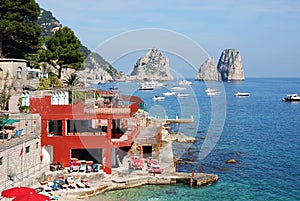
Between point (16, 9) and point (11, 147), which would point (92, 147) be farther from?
point (16, 9)

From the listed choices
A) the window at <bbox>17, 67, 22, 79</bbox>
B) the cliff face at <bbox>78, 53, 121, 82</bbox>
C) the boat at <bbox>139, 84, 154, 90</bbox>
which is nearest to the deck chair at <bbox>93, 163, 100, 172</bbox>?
the cliff face at <bbox>78, 53, 121, 82</bbox>

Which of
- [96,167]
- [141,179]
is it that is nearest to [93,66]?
[96,167]

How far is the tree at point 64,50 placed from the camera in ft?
150

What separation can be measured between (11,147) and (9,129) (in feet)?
15.2

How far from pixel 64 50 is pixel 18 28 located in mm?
8705

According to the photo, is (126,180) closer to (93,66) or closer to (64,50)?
(64,50)

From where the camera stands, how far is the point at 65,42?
1852 inches

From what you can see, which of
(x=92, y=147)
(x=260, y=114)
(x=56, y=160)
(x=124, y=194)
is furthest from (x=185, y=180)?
(x=260, y=114)

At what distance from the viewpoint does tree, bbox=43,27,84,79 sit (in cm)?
4572

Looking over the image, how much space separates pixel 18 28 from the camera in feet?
123

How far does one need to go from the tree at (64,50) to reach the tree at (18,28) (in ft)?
15.5

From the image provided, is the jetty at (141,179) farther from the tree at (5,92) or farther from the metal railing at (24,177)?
the tree at (5,92)

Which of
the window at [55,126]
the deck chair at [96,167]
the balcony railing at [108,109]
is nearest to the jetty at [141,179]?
the deck chair at [96,167]

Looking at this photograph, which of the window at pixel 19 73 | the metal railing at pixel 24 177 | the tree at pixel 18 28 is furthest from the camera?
the tree at pixel 18 28
